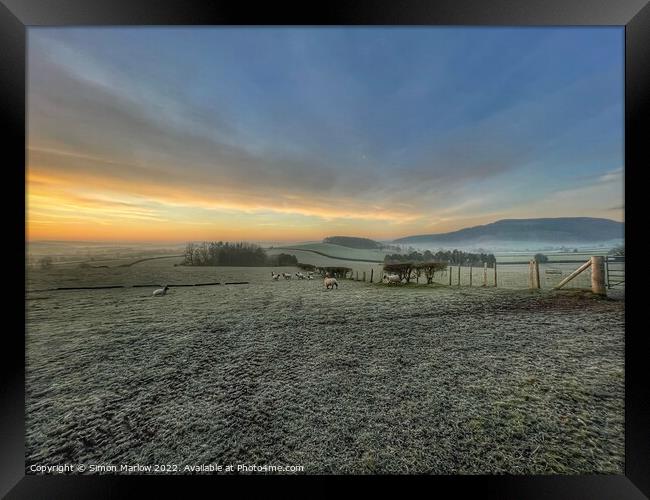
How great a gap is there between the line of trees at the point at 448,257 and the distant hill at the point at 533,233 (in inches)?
8.7

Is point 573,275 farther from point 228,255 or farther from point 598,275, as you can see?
point 228,255

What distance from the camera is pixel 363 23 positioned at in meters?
1.40

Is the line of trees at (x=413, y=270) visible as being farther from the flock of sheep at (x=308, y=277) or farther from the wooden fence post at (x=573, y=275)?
the wooden fence post at (x=573, y=275)

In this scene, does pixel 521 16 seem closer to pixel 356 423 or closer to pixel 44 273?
pixel 356 423

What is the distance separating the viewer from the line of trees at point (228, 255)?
2.48 meters

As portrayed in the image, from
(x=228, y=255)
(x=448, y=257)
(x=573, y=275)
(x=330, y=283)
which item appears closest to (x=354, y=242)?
(x=330, y=283)

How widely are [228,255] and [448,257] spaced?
3.32 meters

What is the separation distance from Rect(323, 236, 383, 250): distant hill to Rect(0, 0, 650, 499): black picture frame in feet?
6.61

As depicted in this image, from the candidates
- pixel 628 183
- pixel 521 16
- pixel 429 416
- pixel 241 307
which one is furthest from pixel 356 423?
pixel 521 16

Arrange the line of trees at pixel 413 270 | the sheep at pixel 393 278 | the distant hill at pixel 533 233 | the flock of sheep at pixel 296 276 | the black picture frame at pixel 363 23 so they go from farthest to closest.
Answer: the sheep at pixel 393 278, the line of trees at pixel 413 270, the flock of sheep at pixel 296 276, the distant hill at pixel 533 233, the black picture frame at pixel 363 23

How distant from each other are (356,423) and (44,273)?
338cm

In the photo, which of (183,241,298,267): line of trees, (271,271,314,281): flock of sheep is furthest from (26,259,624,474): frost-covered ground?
(271,271,314,281): flock of sheep

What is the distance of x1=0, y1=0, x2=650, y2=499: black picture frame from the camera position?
1299 millimetres

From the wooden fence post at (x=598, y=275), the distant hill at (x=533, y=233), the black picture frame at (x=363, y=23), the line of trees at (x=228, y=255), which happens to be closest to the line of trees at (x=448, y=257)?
the distant hill at (x=533, y=233)
